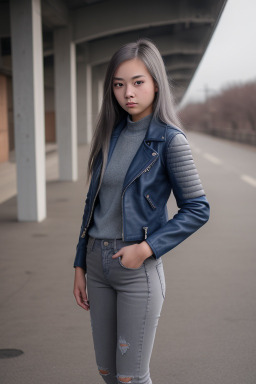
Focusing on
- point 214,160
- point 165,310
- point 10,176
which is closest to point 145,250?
point 165,310

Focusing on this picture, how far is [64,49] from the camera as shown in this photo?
1284cm

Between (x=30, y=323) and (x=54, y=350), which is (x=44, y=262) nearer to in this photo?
(x=30, y=323)

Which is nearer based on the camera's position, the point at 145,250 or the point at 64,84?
the point at 145,250

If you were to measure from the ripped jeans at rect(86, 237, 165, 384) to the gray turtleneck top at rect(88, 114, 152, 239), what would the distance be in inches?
1.7

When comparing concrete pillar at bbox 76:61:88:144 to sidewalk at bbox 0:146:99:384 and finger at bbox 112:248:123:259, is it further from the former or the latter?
finger at bbox 112:248:123:259

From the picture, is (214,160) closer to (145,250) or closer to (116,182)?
(116,182)

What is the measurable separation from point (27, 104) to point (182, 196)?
661 cm

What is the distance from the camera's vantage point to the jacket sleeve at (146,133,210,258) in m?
1.99

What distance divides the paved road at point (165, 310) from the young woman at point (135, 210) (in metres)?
1.42

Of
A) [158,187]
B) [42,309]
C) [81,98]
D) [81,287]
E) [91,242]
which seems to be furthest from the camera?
[81,98]

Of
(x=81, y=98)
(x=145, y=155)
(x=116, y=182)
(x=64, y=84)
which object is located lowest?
(x=116, y=182)

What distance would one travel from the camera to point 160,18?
12.6m

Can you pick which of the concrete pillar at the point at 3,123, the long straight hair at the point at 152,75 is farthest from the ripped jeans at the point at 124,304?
the concrete pillar at the point at 3,123

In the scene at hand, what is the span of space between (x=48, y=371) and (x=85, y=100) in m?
18.4
